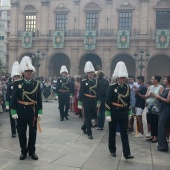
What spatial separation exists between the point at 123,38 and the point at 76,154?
24899 millimetres

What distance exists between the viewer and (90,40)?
30656 millimetres

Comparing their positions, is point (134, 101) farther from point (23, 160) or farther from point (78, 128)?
point (23, 160)

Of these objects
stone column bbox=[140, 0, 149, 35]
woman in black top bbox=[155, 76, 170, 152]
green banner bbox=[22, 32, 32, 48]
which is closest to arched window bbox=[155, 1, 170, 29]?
stone column bbox=[140, 0, 149, 35]

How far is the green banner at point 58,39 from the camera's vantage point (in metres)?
31.6

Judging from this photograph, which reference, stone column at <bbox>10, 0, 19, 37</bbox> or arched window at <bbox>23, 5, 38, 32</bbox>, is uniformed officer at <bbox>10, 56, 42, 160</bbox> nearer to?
arched window at <bbox>23, 5, 38, 32</bbox>

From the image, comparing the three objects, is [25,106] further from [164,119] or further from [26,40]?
[26,40]

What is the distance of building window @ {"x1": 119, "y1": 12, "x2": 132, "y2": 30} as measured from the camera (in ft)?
101

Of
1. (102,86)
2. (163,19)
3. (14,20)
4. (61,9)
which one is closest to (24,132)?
(102,86)

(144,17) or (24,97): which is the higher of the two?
(144,17)

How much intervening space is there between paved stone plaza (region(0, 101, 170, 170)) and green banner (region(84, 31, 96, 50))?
901 inches

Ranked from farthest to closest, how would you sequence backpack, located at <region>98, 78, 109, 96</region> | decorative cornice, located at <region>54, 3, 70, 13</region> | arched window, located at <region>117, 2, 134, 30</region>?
1. decorative cornice, located at <region>54, 3, 70, 13</region>
2. arched window, located at <region>117, 2, 134, 30</region>
3. backpack, located at <region>98, 78, 109, 96</region>

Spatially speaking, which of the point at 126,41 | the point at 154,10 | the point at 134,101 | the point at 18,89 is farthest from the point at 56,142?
the point at 154,10

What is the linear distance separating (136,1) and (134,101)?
79.4ft

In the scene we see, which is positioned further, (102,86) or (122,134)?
(102,86)
